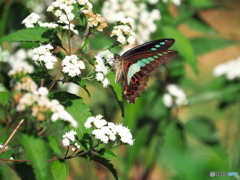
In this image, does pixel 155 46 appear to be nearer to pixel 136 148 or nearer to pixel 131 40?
pixel 131 40

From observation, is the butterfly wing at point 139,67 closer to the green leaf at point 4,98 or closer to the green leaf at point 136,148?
the green leaf at point 136,148

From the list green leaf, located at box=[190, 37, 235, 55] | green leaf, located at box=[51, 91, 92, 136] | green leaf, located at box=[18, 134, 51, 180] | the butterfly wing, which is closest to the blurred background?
green leaf, located at box=[190, 37, 235, 55]

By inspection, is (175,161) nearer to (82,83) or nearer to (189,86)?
(189,86)

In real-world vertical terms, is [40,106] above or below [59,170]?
above

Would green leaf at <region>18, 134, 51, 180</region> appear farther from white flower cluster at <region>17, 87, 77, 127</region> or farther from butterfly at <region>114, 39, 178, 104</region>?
butterfly at <region>114, 39, 178, 104</region>

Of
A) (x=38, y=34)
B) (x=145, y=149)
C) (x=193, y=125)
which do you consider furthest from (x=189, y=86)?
(x=38, y=34)

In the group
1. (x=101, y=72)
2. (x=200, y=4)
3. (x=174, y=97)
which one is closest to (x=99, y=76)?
(x=101, y=72)
